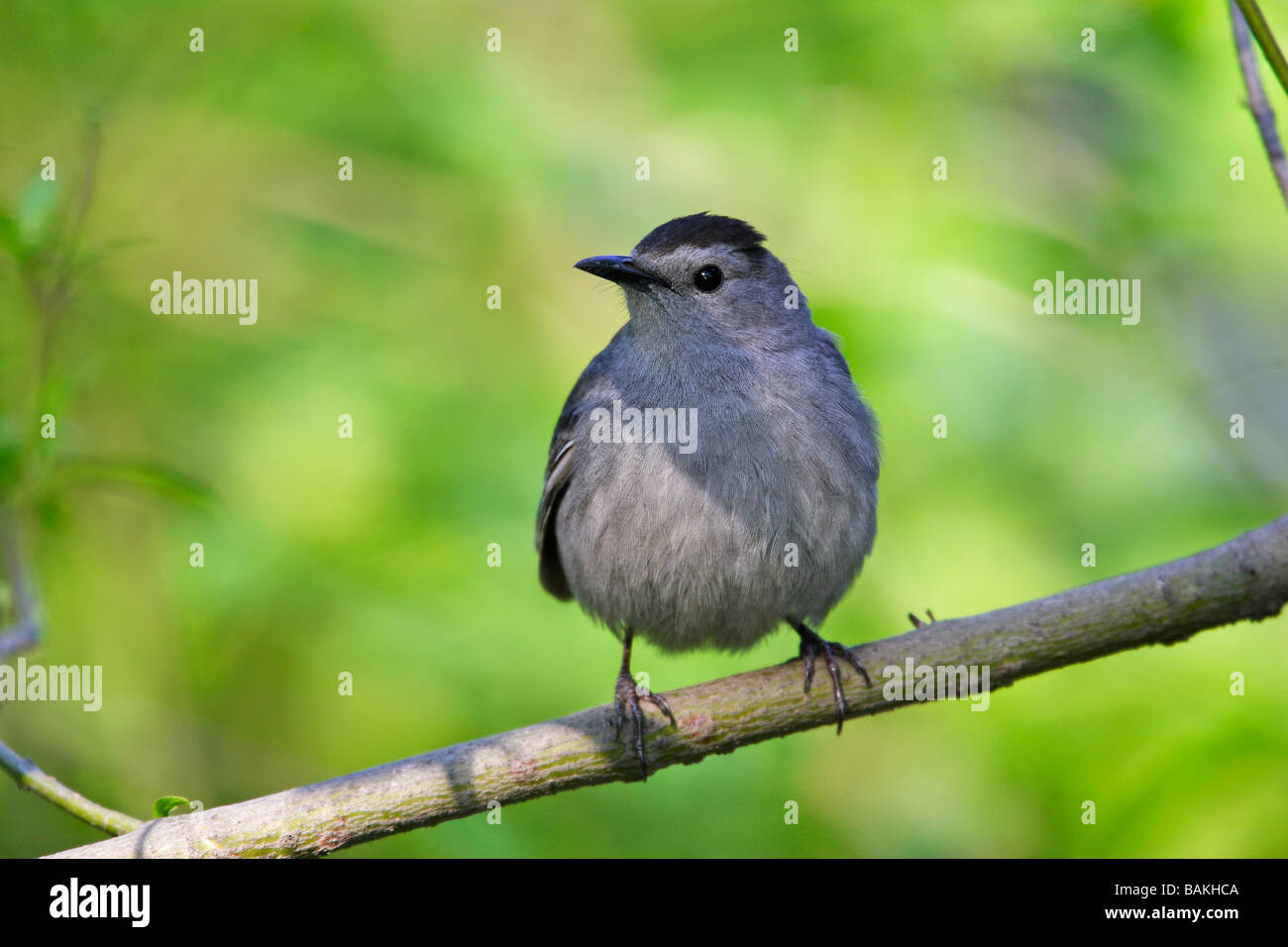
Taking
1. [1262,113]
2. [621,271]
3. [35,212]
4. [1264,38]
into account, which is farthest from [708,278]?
[35,212]

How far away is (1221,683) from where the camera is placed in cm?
435

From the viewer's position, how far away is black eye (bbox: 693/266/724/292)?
496 centimetres

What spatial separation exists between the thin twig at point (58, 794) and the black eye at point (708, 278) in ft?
9.67

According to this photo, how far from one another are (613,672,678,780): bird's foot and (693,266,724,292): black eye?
1708 mm

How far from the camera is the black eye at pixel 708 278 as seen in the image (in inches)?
195

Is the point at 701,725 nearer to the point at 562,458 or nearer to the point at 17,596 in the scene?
the point at 562,458

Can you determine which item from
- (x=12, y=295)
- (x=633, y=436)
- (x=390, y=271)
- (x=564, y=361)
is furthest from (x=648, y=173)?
(x=12, y=295)

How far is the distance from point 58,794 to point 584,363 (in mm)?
3564

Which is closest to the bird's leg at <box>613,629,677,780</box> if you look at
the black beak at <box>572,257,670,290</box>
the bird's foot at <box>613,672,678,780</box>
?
the bird's foot at <box>613,672,678,780</box>

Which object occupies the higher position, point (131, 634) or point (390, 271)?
point (390, 271)

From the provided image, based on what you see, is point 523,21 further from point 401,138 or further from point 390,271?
point 390,271

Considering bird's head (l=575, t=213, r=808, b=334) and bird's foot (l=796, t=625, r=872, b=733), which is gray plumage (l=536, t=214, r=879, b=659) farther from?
bird's foot (l=796, t=625, r=872, b=733)

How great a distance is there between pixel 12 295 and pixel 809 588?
4.11m

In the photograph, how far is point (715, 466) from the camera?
15.1ft
